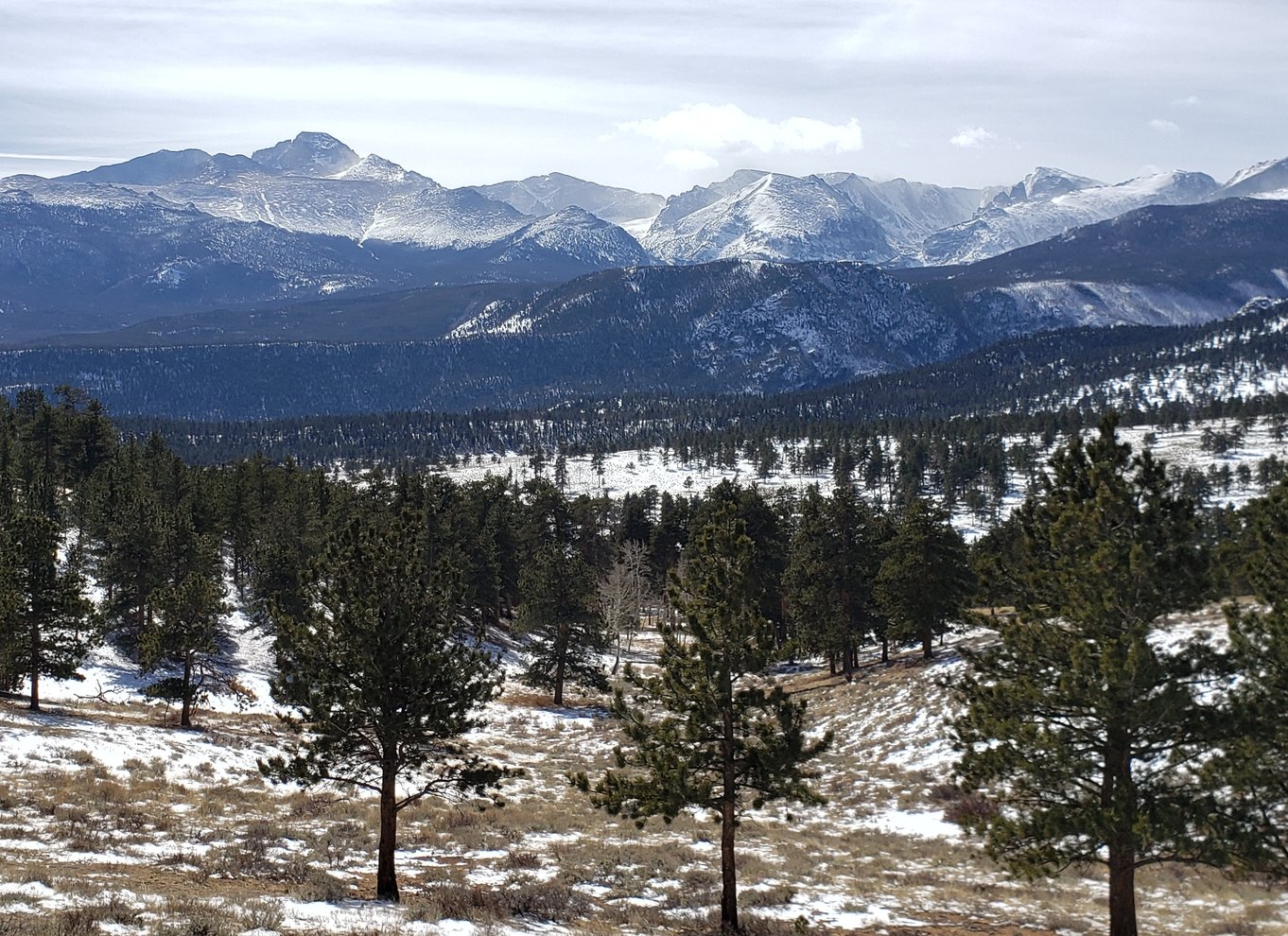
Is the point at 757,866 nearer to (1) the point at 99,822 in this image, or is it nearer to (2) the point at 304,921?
(2) the point at 304,921

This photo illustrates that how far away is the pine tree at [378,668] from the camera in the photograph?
22.3 metres

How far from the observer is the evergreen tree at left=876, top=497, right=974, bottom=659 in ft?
185

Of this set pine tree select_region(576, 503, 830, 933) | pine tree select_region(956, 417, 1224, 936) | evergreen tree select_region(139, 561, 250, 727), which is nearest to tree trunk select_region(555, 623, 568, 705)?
evergreen tree select_region(139, 561, 250, 727)

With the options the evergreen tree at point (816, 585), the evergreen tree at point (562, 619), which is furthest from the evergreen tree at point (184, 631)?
the evergreen tree at point (816, 585)

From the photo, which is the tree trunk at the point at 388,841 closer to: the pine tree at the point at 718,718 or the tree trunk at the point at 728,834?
the pine tree at the point at 718,718

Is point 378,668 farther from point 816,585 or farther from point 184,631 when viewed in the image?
point 816,585

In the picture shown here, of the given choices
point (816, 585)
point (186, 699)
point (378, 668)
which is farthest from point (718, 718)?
point (816, 585)

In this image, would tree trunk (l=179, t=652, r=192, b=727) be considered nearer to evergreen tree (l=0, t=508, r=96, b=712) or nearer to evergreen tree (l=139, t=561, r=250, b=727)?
evergreen tree (l=139, t=561, r=250, b=727)

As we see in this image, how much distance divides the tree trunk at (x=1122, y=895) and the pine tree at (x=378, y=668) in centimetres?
1352

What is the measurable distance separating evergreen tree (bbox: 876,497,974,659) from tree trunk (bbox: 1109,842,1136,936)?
3589cm

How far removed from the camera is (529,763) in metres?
46.8

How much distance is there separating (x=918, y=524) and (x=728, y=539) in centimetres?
3635

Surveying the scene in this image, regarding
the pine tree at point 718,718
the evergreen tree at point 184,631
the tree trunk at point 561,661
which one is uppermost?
the pine tree at point 718,718

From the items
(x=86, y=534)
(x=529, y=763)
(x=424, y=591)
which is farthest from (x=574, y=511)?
(x=424, y=591)
